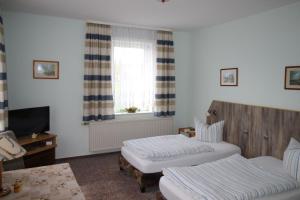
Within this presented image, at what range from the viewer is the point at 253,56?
12.9 ft

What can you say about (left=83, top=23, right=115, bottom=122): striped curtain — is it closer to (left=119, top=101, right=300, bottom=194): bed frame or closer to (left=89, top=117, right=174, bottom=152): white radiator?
(left=89, top=117, right=174, bottom=152): white radiator

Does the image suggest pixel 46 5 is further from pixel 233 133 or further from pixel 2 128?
pixel 233 133

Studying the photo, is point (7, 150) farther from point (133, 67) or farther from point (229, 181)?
point (133, 67)

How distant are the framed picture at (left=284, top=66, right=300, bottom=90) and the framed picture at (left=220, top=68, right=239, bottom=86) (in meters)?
0.96

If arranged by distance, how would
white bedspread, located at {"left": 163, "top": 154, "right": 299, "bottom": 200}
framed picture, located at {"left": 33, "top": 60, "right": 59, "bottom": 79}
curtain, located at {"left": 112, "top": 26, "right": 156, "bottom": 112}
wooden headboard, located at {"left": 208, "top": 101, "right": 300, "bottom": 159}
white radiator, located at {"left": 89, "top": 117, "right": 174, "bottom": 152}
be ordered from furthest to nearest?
curtain, located at {"left": 112, "top": 26, "right": 156, "bottom": 112} → white radiator, located at {"left": 89, "top": 117, "right": 174, "bottom": 152} → framed picture, located at {"left": 33, "top": 60, "right": 59, "bottom": 79} → wooden headboard, located at {"left": 208, "top": 101, "right": 300, "bottom": 159} → white bedspread, located at {"left": 163, "top": 154, "right": 299, "bottom": 200}

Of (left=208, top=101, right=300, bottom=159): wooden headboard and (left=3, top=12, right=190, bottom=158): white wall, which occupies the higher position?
(left=3, top=12, right=190, bottom=158): white wall

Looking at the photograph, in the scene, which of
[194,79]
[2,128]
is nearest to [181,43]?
[194,79]

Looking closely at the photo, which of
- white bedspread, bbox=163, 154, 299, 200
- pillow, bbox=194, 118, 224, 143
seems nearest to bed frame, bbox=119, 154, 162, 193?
white bedspread, bbox=163, 154, 299, 200

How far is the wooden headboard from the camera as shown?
10.8ft

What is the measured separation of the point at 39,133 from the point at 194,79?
3483 mm

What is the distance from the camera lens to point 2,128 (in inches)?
125

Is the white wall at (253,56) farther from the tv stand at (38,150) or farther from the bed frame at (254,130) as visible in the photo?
the tv stand at (38,150)

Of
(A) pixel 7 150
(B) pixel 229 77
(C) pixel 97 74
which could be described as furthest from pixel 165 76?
(A) pixel 7 150

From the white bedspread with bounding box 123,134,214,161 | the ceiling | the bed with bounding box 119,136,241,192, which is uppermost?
the ceiling
